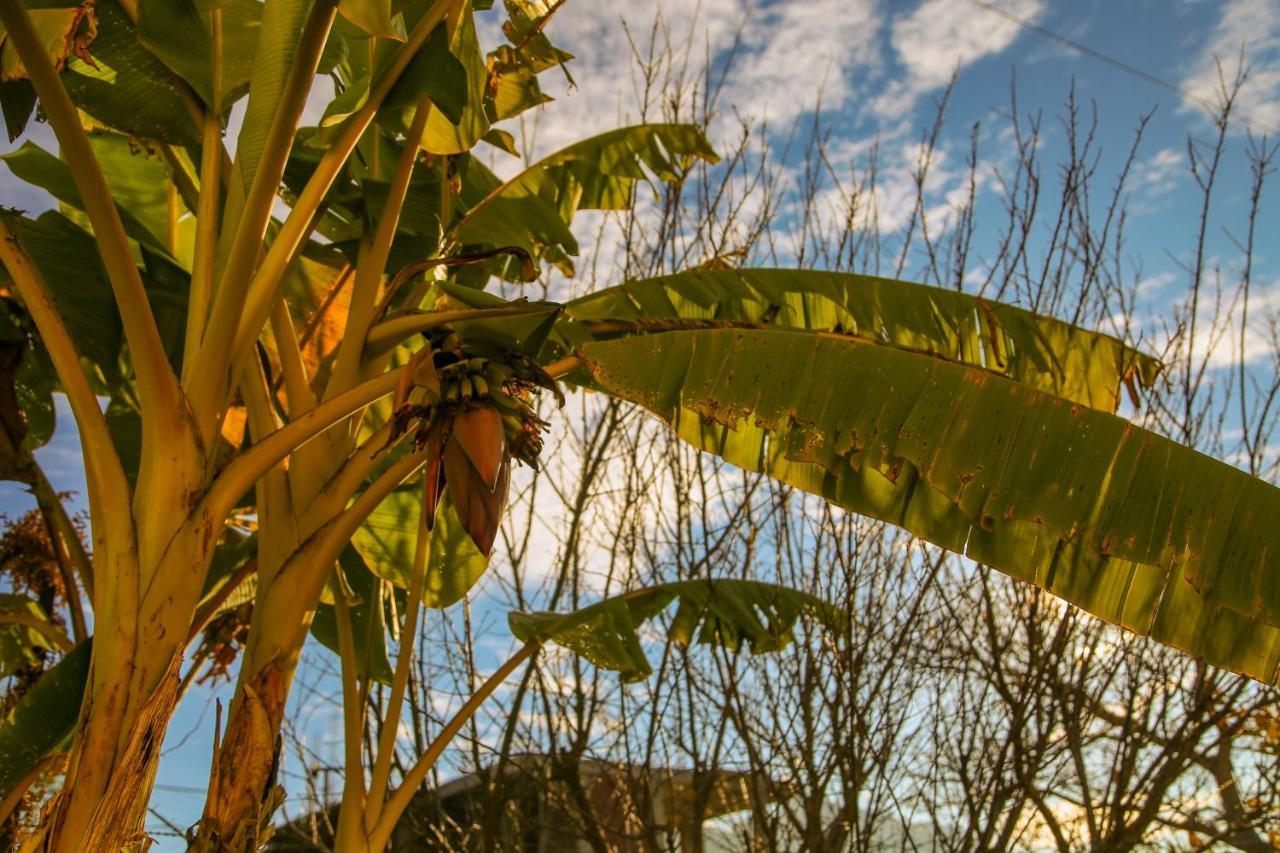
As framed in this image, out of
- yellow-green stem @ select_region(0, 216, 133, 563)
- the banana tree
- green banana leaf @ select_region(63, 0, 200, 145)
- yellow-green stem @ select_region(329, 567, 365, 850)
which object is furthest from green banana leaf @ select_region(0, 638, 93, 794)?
green banana leaf @ select_region(63, 0, 200, 145)

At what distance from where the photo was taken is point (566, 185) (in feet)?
14.0

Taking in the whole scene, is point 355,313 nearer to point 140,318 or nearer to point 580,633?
point 140,318

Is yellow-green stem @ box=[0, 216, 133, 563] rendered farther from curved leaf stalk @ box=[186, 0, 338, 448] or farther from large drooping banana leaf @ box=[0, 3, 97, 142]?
large drooping banana leaf @ box=[0, 3, 97, 142]

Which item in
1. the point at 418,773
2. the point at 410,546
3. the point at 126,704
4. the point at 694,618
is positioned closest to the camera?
the point at 126,704

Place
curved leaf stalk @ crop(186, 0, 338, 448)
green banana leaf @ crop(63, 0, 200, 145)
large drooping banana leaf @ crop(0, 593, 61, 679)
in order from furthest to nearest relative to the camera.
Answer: large drooping banana leaf @ crop(0, 593, 61, 679) < green banana leaf @ crop(63, 0, 200, 145) < curved leaf stalk @ crop(186, 0, 338, 448)

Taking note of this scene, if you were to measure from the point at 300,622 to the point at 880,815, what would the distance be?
296 cm

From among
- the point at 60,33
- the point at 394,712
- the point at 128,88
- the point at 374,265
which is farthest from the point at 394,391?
the point at 128,88

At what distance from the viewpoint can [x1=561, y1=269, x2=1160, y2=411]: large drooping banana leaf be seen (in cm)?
322

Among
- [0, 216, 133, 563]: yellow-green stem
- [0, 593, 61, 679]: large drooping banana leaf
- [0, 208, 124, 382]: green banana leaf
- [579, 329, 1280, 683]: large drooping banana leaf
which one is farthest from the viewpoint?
[0, 593, 61, 679]: large drooping banana leaf

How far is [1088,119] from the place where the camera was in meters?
4.85

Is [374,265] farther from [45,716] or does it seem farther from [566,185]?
[45,716]

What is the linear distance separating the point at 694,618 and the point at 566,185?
76.6 inches

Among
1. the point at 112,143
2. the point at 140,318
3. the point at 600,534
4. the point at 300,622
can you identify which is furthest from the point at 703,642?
the point at 112,143

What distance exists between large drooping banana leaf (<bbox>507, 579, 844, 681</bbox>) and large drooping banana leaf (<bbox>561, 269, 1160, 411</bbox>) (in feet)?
3.74
